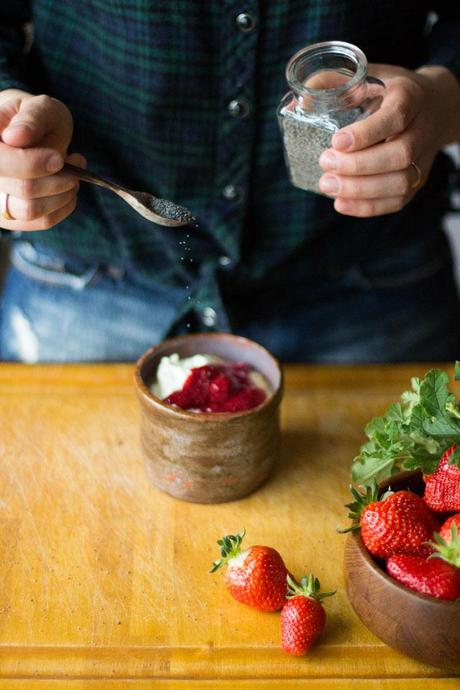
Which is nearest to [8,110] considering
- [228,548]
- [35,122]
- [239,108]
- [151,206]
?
[35,122]

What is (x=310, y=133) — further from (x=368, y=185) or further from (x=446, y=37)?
(x=446, y=37)

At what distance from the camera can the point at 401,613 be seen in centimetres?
90

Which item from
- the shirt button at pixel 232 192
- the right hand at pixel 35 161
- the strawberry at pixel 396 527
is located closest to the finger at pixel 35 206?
the right hand at pixel 35 161

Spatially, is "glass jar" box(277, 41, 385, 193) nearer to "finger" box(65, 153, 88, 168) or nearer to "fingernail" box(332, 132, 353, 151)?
"fingernail" box(332, 132, 353, 151)

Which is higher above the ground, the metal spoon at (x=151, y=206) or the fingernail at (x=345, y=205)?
the metal spoon at (x=151, y=206)

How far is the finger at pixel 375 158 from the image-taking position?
3.51ft

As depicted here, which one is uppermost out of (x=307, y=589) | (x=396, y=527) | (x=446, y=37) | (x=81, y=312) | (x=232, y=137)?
(x=446, y=37)

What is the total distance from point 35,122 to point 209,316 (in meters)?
0.50

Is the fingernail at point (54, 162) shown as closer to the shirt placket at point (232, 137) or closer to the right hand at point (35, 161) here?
the right hand at point (35, 161)

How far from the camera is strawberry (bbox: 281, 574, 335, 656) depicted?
0.94m

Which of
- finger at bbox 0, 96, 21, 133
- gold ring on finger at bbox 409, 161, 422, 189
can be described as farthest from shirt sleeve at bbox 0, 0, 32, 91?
gold ring on finger at bbox 409, 161, 422, 189

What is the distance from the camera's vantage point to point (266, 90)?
50.4 inches

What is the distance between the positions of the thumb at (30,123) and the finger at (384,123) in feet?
1.09

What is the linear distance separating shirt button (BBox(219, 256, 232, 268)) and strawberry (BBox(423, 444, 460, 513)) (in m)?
0.54
